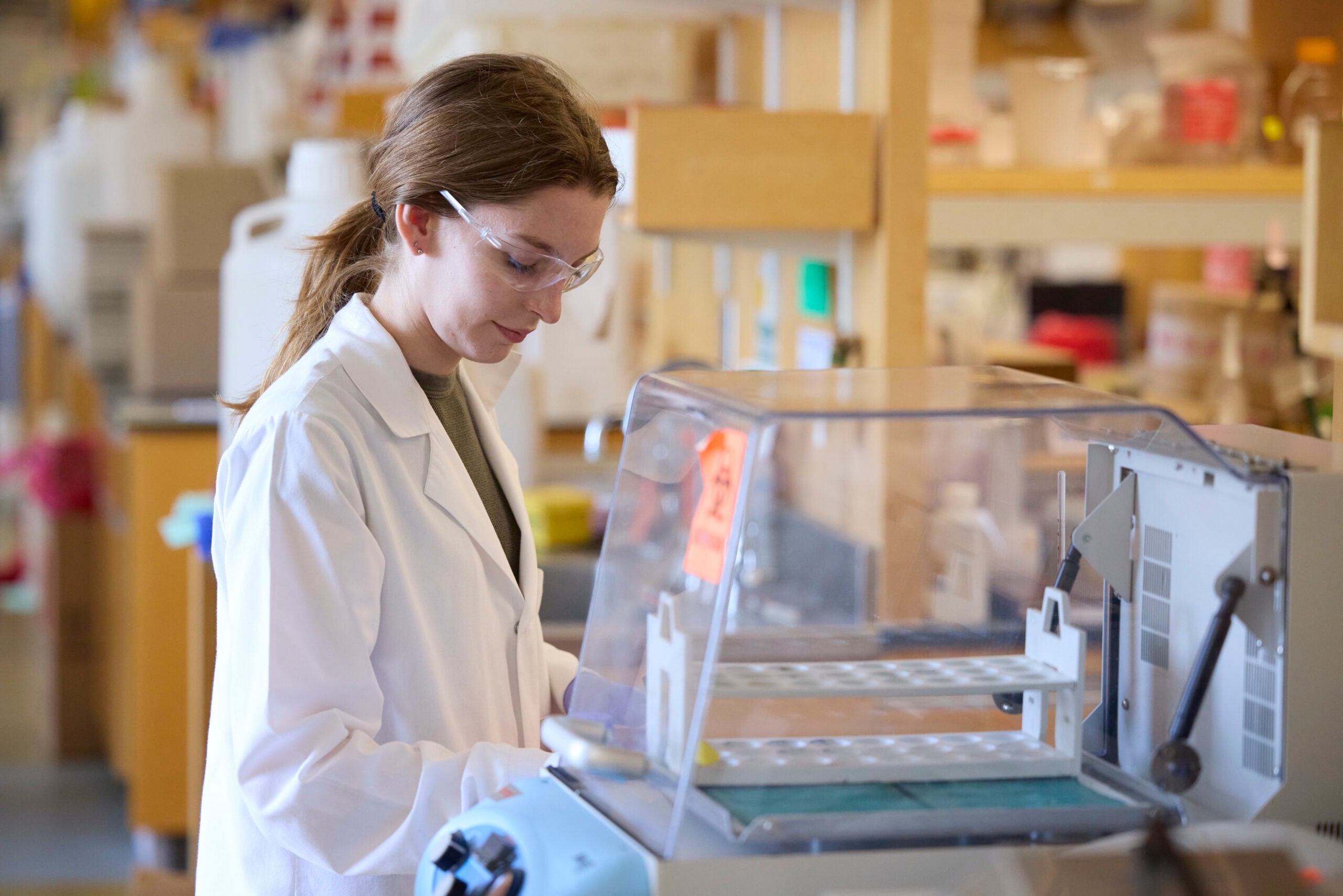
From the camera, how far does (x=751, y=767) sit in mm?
1040

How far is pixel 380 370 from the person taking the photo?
1.31m

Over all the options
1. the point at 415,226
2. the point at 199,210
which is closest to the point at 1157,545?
the point at 415,226

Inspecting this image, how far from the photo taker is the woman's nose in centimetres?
130

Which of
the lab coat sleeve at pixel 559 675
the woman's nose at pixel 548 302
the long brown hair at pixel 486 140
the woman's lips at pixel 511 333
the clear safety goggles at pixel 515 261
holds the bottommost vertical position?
the lab coat sleeve at pixel 559 675

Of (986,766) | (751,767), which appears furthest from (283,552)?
(986,766)

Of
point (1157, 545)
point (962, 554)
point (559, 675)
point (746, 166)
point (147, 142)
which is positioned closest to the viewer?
point (1157, 545)

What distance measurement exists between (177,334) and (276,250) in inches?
56.6

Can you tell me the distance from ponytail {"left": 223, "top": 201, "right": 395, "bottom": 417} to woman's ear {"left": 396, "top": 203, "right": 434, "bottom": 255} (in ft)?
0.42

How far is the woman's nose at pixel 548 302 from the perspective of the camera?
4.25 feet

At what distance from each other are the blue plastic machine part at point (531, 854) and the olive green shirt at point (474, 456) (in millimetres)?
421

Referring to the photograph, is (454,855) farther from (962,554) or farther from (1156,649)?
(962,554)

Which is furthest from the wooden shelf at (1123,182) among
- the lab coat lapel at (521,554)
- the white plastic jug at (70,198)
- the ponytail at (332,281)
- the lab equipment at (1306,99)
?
the white plastic jug at (70,198)

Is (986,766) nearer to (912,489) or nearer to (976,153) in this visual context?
(912,489)

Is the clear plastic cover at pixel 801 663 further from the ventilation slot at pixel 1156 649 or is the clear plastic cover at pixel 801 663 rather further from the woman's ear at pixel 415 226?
the woman's ear at pixel 415 226
